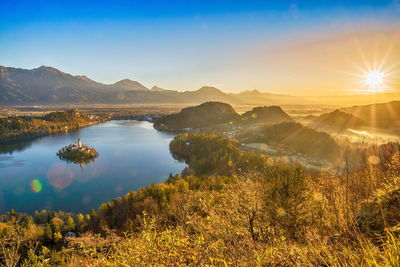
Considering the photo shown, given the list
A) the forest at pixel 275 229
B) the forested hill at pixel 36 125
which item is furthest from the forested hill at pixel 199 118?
the forest at pixel 275 229

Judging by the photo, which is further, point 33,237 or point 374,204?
point 33,237

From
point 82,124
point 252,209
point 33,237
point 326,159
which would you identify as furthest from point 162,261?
point 82,124

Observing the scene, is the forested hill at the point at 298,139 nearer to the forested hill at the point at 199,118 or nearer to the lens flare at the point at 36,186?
the forested hill at the point at 199,118

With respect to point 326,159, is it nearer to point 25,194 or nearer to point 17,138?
point 25,194

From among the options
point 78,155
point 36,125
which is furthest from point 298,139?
point 36,125

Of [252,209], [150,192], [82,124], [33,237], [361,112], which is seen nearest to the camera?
[252,209]

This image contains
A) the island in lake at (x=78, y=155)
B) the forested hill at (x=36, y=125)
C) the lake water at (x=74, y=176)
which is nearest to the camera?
the lake water at (x=74, y=176)
